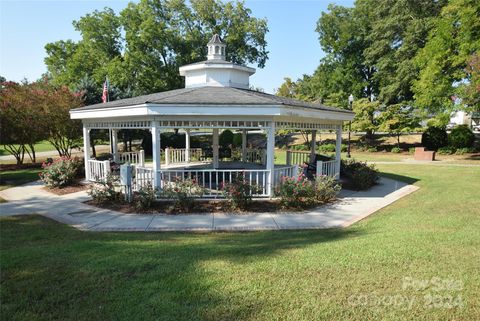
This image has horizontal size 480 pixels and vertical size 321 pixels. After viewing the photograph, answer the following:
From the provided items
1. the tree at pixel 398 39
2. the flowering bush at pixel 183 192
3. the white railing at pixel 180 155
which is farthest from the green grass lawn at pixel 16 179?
the tree at pixel 398 39

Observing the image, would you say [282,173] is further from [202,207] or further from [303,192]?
[202,207]

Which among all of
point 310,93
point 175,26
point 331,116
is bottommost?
point 331,116

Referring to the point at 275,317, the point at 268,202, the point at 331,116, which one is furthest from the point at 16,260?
the point at 331,116

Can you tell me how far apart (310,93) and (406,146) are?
51.2 ft

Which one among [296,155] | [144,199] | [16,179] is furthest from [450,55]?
[16,179]

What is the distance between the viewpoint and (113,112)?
10.3 m

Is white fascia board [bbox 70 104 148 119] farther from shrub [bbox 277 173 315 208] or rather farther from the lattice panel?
shrub [bbox 277 173 315 208]

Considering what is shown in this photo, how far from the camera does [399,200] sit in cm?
1000

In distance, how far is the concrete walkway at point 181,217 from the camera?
283 inches

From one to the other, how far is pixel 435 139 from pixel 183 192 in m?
24.1

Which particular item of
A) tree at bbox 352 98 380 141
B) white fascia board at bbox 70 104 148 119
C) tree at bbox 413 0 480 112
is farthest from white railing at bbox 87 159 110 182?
tree at bbox 352 98 380 141

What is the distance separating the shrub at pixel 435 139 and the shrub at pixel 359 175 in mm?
15182

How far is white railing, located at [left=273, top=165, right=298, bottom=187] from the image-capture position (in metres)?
9.88

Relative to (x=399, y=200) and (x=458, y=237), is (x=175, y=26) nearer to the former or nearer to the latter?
(x=399, y=200)
